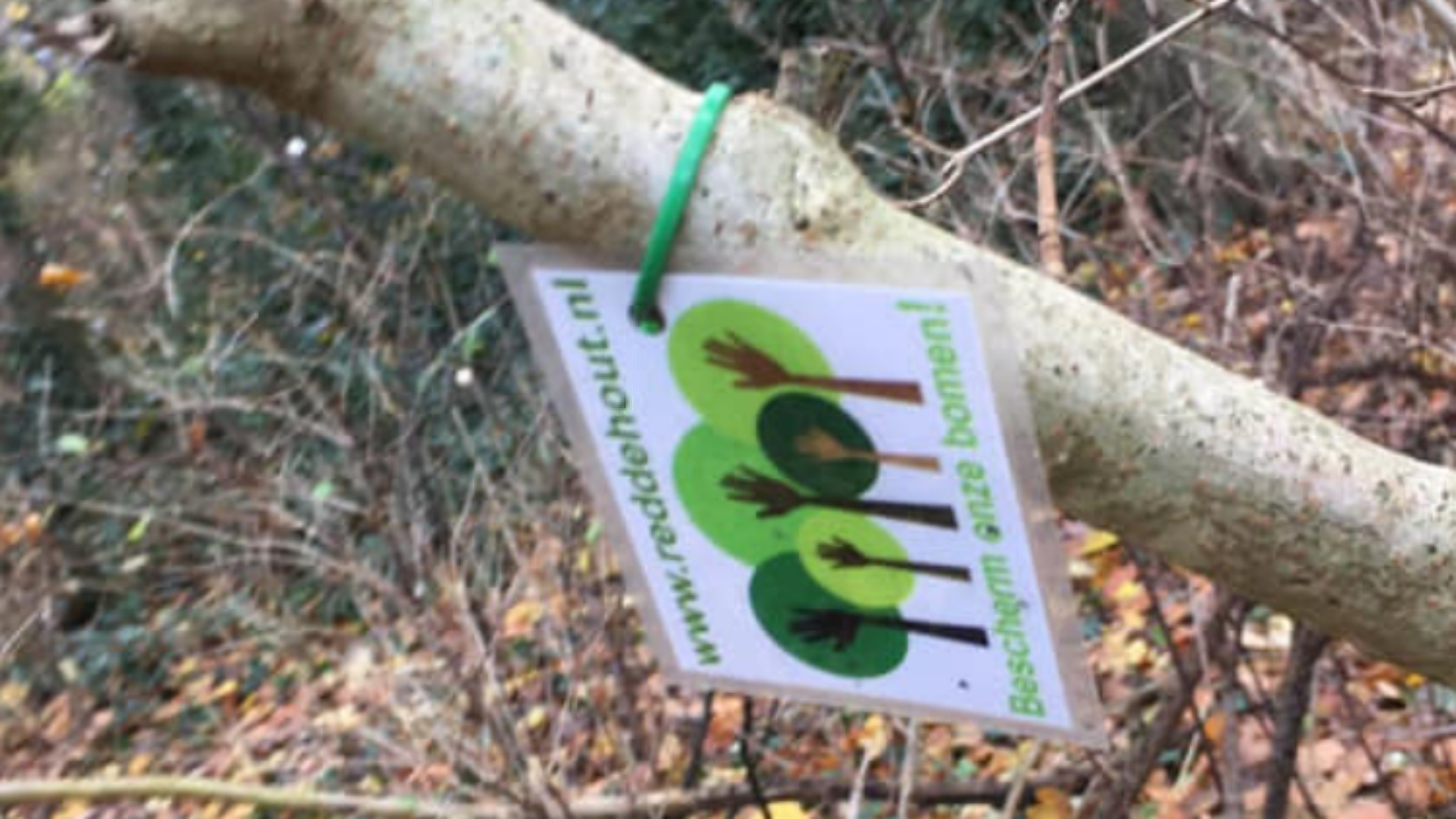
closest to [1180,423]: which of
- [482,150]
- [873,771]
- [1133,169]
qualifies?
[482,150]

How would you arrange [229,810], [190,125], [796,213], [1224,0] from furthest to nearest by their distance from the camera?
[190,125]
[229,810]
[1224,0]
[796,213]

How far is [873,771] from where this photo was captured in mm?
2576

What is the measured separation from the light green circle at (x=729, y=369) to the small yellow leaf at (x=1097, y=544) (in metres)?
2.33

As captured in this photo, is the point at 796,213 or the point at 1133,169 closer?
the point at 796,213

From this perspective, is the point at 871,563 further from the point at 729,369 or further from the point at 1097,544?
the point at 1097,544

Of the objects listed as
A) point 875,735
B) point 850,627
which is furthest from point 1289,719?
point 875,735

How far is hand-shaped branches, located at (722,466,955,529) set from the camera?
0.98 meters

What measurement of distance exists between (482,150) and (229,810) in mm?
3483

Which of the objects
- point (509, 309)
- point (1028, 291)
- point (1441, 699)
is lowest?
point (509, 309)

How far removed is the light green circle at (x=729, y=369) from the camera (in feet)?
2.99

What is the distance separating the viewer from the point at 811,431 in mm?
963

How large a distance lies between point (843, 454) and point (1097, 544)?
2.32m

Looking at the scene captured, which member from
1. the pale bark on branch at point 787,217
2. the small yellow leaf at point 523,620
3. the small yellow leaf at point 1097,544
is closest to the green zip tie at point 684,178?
the pale bark on branch at point 787,217

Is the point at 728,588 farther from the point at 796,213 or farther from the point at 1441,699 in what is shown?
the point at 1441,699
